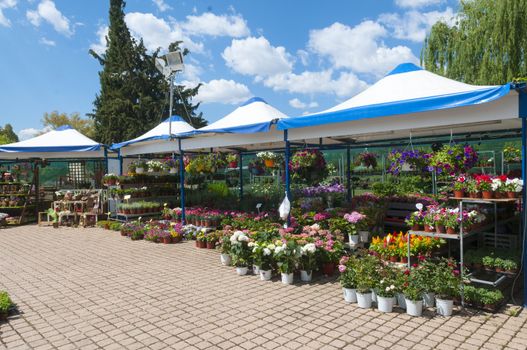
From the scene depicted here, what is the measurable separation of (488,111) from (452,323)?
248 cm

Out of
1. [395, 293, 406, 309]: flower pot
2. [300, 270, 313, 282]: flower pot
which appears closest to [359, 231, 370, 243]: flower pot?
[300, 270, 313, 282]: flower pot

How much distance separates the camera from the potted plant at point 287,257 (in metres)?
5.52

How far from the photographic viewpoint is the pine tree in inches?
1043

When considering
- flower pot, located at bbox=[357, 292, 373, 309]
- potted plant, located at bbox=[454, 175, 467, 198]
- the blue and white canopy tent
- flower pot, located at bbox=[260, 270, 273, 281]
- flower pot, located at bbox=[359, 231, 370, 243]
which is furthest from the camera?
the blue and white canopy tent

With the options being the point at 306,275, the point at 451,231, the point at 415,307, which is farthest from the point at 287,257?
the point at 451,231

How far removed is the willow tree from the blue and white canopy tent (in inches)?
345

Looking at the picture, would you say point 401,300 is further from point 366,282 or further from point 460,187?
point 460,187

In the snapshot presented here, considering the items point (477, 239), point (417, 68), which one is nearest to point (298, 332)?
point (477, 239)

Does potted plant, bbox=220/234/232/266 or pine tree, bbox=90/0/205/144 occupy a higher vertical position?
pine tree, bbox=90/0/205/144

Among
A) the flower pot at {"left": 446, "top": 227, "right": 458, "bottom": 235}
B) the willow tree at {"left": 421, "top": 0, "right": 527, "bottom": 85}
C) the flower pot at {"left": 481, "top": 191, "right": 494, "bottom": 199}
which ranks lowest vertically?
the flower pot at {"left": 446, "top": 227, "right": 458, "bottom": 235}

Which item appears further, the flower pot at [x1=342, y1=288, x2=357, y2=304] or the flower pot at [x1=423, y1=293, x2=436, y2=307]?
the flower pot at [x1=342, y1=288, x2=357, y2=304]

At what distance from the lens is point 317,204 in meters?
8.19

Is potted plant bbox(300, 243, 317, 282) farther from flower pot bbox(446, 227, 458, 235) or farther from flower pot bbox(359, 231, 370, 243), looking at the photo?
flower pot bbox(446, 227, 458, 235)

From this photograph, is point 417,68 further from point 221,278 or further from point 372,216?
point 221,278
